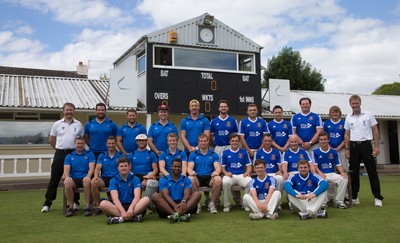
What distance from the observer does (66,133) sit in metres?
7.48

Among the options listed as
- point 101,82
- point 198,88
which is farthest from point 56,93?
point 198,88

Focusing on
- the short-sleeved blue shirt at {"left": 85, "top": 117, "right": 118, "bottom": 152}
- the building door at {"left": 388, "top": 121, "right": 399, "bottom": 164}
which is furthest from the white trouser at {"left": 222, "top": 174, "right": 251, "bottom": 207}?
the building door at {"left": 388, "top": 121, "right": 399, "bottom": 164}

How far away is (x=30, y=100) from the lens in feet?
50.6

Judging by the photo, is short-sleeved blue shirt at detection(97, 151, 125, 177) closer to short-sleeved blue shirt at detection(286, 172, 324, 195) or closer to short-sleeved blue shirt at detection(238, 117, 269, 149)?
short-sleeved blue shirt at detection(238, 117, 269, 149)

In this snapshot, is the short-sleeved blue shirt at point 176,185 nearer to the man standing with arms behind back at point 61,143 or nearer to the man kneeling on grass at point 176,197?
the man kneeling on grass at point 176,197

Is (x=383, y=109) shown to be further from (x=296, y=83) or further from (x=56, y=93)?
(x=56, y=93)

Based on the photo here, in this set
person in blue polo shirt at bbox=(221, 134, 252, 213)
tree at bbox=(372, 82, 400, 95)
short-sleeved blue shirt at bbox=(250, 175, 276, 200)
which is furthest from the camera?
tree at bbox=(372, 82, 400, 95)

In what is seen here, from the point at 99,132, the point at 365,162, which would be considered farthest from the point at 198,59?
the point at 365,162

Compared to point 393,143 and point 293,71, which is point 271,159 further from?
point 293,71

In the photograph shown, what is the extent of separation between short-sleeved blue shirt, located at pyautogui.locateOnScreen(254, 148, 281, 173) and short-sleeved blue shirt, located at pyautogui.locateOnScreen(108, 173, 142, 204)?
239 cm

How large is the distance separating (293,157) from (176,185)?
2299mm

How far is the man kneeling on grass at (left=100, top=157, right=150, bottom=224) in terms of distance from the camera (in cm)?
610

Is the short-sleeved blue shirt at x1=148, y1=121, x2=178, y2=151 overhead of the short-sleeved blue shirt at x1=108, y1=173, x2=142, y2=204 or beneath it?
overhead

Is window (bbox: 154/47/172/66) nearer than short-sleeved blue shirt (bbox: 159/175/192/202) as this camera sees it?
No
